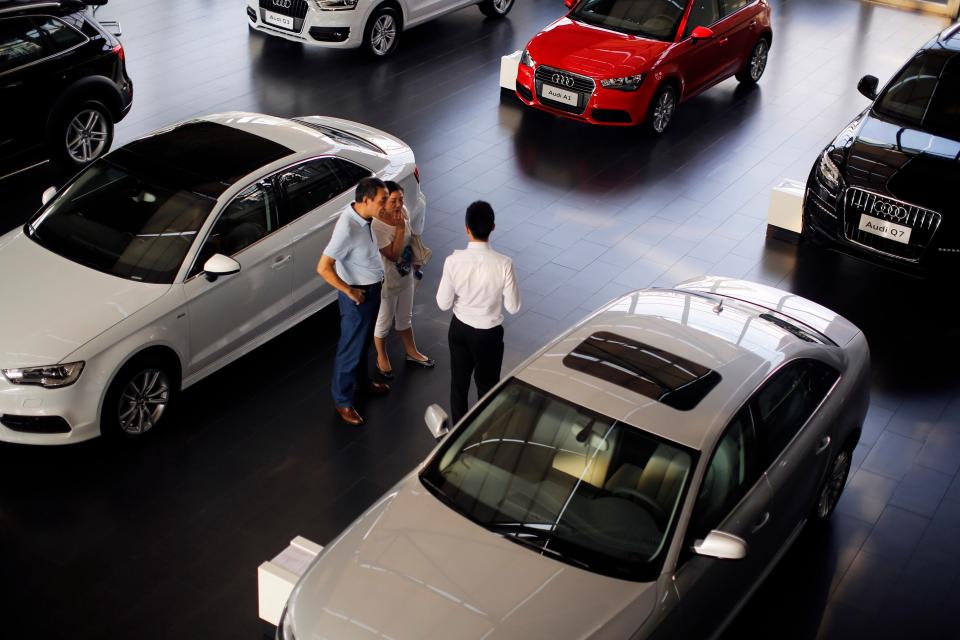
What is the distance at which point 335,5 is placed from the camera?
12.4 m

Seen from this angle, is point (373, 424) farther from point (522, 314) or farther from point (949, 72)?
point (949, 72)

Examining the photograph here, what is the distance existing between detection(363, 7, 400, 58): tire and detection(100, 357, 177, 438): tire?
23.1 ft

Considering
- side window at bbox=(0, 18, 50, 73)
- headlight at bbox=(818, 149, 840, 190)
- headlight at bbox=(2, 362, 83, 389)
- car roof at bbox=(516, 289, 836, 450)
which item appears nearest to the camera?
car roof at bbox=(516, 289, 836, 450)

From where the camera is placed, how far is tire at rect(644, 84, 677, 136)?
36.8 feet

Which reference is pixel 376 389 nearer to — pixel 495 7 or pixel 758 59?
pixel 758 59

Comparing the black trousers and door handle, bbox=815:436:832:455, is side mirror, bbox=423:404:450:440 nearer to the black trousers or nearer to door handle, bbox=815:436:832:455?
the black trousers

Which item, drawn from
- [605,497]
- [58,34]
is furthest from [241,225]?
[58,34]

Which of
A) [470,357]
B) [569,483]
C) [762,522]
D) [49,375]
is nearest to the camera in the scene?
[569,483]

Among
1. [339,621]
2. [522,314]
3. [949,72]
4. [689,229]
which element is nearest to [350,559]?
[339,621]

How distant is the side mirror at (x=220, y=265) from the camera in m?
6.68

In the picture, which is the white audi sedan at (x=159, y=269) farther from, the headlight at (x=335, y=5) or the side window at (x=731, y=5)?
the side window at (x=731, y=5)

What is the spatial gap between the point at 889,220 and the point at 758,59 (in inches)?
195

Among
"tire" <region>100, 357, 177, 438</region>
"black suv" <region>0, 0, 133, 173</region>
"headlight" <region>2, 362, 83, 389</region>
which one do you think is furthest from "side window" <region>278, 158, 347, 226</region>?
"black suv" <region>0, 0, 133, 173</region>

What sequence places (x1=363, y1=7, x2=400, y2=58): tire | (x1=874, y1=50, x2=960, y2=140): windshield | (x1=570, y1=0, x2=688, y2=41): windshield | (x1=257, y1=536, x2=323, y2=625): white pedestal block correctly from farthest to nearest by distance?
(x1=363, y1=7, x2=400, y2=58): tire, (x1=570, y1=0, x2=688, y2=41): windshield, (x1=874, y1=50, x2=960, y2=140): windshield, (x1=257, y1=536, x2=323, y2=625): white pedestal block
